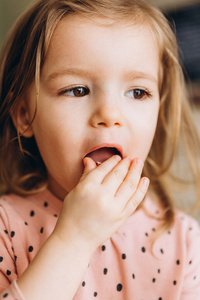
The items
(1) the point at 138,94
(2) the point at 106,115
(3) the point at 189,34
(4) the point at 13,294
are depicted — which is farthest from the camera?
(3) the point at 189,34

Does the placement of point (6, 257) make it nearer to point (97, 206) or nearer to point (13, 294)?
point (13, 294)

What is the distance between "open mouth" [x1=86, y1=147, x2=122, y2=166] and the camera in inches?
32.3

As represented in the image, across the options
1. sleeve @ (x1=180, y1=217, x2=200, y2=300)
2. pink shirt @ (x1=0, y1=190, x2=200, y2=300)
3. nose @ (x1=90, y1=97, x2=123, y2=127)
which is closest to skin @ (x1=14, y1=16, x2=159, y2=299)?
nose @ (x1=90, y1=97, x2=123, y2=127)

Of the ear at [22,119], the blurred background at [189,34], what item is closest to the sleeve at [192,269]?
the ear at [22,119]

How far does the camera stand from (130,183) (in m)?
0.75

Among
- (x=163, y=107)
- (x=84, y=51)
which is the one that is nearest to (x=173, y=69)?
(x=163, y=107)

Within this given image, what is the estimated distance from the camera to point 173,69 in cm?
107

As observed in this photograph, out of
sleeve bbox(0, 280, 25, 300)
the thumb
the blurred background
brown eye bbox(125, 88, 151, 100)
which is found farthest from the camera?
the blurred background

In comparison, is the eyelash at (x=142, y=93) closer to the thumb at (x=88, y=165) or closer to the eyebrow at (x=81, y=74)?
the eyebrow at (x=81, y=74)

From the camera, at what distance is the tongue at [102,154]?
2.70ft

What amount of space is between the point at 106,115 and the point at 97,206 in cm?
20

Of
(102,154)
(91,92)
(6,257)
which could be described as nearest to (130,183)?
(102,154)

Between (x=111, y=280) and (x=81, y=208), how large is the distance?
0.96 feet

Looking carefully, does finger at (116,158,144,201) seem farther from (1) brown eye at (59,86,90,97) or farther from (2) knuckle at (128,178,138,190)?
(1) brown eye at (59,86,90,97)
